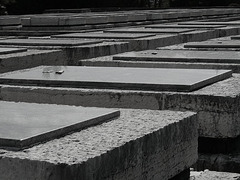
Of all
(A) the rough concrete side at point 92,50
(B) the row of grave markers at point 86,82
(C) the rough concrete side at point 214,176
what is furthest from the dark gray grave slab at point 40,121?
(A) the rough concrete side at point 92,50

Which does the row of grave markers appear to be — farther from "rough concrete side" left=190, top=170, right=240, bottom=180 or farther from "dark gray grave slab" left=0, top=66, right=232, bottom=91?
"rough concrete side" left=190, top=170, right=240, bottom=180

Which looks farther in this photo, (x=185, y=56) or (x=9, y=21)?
(x=9, y=21)

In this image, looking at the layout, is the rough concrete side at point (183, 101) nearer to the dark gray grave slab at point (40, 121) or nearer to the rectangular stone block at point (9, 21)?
the dark gray grave slab at point (40, 121)

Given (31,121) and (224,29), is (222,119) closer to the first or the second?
(31,121)

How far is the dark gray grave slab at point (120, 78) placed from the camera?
5.35 m

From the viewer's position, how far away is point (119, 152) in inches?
134

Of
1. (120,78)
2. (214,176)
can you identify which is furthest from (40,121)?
(120,78)

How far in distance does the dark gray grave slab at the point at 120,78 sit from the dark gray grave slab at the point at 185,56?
1.12 meters

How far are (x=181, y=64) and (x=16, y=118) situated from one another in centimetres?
339

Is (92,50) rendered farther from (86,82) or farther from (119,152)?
(119,152)

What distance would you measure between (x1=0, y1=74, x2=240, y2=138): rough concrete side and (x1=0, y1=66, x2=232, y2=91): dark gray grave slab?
15 cm

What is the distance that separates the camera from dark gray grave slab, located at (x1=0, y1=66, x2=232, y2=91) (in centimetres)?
535

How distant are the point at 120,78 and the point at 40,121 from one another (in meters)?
2.06

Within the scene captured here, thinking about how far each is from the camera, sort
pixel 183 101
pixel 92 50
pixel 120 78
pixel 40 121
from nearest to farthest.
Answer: pixel 40 121 < pixel 183 101 < pixel 120 78 < pixel 92 50
